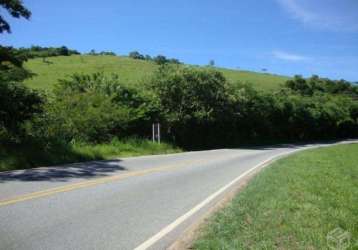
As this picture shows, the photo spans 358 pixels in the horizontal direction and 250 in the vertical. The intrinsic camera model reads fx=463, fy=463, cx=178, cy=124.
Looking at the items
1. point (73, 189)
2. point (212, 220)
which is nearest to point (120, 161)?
point (73, 189)

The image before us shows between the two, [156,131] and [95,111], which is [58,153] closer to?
[95,111]

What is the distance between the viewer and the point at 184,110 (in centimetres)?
3406

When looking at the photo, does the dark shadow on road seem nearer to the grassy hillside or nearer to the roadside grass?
the roadside grass

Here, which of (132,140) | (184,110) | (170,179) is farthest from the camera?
(184,110)

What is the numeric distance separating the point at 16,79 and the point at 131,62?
63.5 metres

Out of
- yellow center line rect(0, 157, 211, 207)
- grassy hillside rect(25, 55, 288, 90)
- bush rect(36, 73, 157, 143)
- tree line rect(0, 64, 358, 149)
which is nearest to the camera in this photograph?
yellow center line rect(0, 157, 211, 207)

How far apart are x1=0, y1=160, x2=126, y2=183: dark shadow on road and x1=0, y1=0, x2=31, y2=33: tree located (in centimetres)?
607

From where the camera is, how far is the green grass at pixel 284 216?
657cm

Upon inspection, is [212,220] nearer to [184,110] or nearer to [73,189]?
[73,189]

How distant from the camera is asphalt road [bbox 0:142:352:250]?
6.74 metres

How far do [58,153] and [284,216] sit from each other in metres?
12.0

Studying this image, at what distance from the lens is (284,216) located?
8188mm

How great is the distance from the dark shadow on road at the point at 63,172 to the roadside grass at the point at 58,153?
1379 millimetres

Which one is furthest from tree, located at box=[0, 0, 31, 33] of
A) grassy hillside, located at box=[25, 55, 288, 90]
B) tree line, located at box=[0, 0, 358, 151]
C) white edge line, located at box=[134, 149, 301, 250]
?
grassy hillside, located at box=[25, 55, 288, 90]
